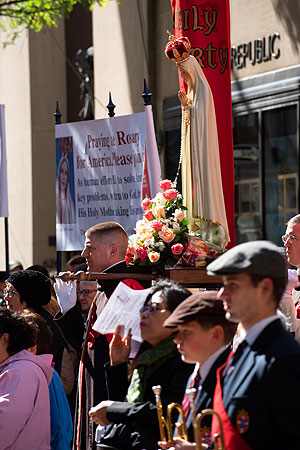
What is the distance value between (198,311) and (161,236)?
247 cm

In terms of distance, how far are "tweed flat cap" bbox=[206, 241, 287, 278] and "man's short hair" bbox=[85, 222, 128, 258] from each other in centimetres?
Result: 276

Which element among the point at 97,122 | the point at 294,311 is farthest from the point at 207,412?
the point at 97,122

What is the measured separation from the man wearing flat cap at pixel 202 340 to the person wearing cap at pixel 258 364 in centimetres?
17

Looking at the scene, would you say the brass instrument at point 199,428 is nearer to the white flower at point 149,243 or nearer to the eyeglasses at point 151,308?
the eyeglasses at point 151,308

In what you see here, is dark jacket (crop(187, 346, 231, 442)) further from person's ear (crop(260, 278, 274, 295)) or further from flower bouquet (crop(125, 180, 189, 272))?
flower bouquet (crop(125, 180, 189, 272))

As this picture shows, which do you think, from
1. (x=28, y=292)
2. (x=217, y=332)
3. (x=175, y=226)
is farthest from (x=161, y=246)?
(x=217, y=332)

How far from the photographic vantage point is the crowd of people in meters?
3.32

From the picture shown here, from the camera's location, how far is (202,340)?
3.76m

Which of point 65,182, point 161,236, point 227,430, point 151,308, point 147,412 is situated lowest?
point 147,412

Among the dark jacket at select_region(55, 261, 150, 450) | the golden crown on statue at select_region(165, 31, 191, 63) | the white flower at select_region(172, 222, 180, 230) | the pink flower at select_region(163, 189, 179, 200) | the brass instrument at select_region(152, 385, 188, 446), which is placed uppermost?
the golden crown on statue at select_region(165, 31, 191, 63)

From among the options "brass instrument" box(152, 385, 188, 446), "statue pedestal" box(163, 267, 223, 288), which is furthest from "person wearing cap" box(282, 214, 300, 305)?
"brass instrument" box(152, 385, 188, 446)

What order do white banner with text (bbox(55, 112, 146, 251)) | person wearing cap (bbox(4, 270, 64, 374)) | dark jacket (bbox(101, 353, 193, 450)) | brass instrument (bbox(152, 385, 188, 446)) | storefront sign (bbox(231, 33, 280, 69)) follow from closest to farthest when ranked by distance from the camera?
brass instrument (bbox(152, 385, 188, 446)) → dark jacket (bbox(101, 353, 193, 450)) → person wearing cap (bbox(4, 270, 64, 374)) → white banner with text (bbox(55, 112, 146, 251)) → storefront sign (bbox(231, 33, 280, 69))

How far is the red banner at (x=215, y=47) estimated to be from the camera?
7.71 m

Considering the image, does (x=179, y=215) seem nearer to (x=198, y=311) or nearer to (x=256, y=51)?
(x=198, y=311)
